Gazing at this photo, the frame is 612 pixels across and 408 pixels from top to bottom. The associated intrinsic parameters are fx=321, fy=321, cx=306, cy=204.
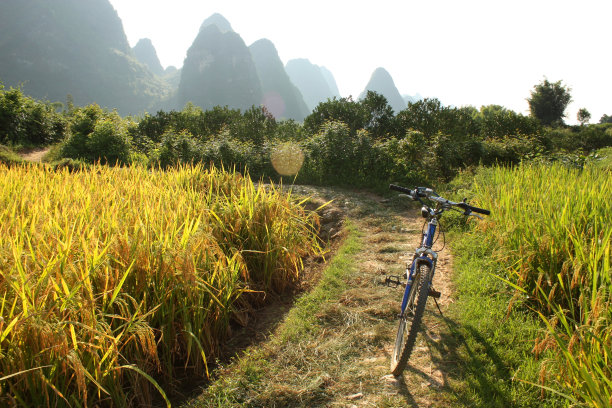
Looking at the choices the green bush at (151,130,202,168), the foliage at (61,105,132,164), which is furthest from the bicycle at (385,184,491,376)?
the foliage at (61,105,132,164)

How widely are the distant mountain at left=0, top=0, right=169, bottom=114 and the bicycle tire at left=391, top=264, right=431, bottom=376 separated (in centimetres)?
9695

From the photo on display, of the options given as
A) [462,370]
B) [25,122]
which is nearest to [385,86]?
[25,122]

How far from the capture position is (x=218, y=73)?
109250 millimetres

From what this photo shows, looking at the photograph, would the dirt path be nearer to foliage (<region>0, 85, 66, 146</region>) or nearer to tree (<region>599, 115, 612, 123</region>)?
foliage (<region>0, 85, 66, 146</region>)

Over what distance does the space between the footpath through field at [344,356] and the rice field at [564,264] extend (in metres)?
0.74

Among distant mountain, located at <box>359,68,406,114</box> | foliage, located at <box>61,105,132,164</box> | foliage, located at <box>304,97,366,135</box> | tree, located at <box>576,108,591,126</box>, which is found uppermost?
distant mountain, located at <box>359,68,406,114</box>

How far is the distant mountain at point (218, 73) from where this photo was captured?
10425cm

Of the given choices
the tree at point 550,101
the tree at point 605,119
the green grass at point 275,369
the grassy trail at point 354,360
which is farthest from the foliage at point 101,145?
the tree at point 605,119

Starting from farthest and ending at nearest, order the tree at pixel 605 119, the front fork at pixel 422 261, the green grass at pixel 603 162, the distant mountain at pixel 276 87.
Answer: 1. the distant mountain at pixel 276 87
2. the tree at pixel 605 119
3. the green grass at pixel 603 162
4. the front fork at pixel 422 261

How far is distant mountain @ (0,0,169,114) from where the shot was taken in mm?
81062

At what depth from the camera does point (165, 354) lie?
2467mm

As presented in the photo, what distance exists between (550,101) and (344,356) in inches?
1553

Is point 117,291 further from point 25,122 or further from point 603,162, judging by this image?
point 25,122

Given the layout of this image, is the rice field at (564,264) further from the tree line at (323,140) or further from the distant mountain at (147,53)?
the distant mountain at (147,53)
